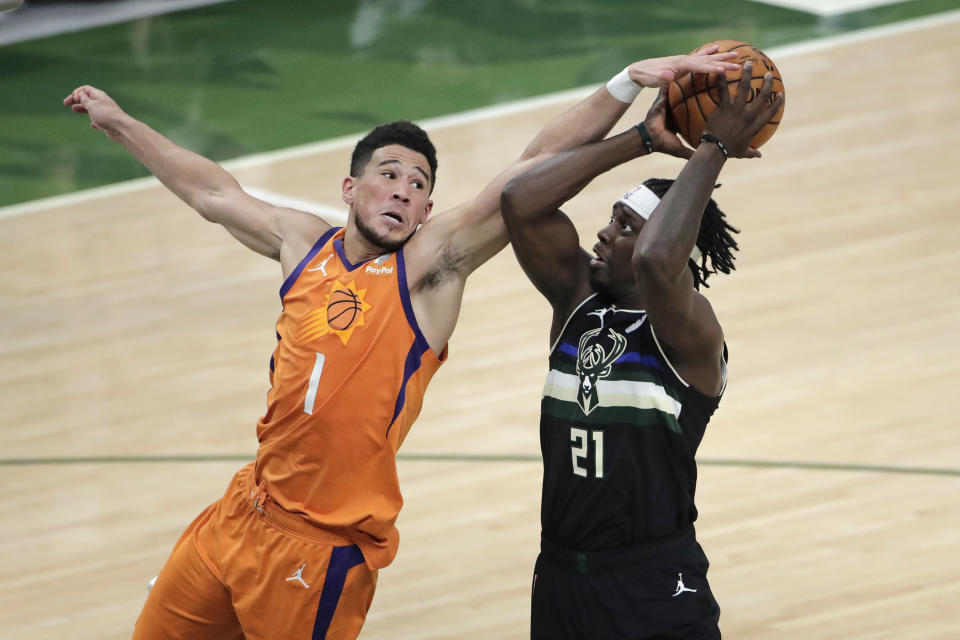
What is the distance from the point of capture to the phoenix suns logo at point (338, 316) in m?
4.17

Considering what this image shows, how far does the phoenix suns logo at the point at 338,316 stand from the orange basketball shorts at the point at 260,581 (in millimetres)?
496

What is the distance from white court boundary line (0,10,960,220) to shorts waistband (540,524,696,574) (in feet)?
18.1

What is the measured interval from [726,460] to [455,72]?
6218 millimetres

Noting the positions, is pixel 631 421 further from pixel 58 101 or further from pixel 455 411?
pixel 58 101

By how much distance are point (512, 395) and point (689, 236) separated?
3515 mm

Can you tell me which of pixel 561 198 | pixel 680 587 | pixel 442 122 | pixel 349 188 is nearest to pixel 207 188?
pixel 349 188

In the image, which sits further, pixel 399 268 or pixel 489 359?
pixel 489 359

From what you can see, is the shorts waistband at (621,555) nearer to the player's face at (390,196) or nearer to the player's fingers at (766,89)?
the player's face at (390,196)

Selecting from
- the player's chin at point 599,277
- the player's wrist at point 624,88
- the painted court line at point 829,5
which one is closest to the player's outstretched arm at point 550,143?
the player's wrist at point 624,88

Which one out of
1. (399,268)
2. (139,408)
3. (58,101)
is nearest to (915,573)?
(399,268)

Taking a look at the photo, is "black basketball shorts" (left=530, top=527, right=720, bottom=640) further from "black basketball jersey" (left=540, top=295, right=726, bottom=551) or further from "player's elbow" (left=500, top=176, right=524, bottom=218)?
"player's elbow" (left=500, top=176, right=524, bottom=218)

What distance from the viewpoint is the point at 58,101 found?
11930 millimetres

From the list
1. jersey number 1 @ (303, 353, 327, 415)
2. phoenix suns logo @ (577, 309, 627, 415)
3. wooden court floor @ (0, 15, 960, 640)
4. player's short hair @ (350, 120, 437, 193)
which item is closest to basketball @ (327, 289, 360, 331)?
jersey number 1 @ (303, 353, 327, 415)

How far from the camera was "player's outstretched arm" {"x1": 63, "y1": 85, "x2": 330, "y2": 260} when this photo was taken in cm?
450
